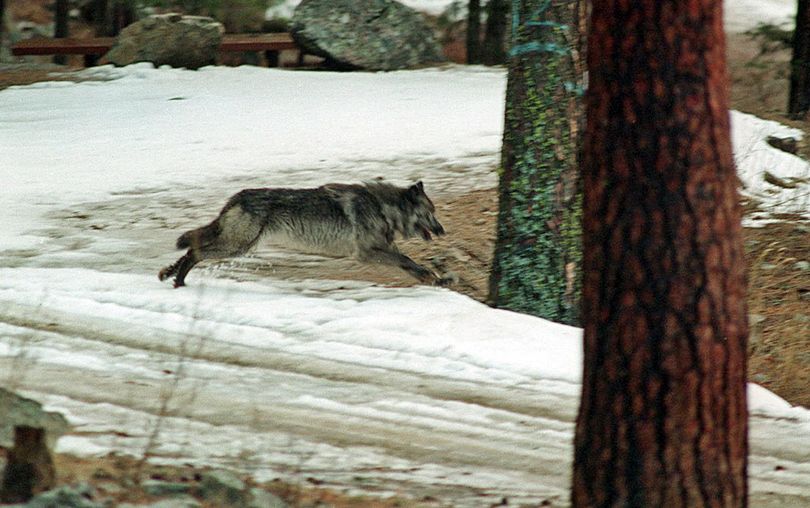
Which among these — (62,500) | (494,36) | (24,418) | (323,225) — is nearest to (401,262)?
(323,225)

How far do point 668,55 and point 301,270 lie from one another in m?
6.26

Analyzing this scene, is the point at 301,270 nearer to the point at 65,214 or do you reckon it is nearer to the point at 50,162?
the point at 65,214

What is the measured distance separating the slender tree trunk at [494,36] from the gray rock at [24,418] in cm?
2157

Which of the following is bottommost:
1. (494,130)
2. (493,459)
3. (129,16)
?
(493,459)

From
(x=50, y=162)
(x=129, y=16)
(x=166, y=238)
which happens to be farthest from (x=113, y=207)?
(x=129, y=16)

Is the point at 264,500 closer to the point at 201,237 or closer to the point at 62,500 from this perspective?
the point at 62,500

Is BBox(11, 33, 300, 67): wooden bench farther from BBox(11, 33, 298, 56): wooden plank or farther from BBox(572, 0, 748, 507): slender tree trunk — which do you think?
BBox(572, 0, 748, 507): slender tree trunk

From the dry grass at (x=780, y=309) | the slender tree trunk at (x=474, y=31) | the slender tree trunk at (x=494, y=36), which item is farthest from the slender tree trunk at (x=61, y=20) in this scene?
the dry grass at (x=780, y=309)

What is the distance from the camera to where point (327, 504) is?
5445 millimetres

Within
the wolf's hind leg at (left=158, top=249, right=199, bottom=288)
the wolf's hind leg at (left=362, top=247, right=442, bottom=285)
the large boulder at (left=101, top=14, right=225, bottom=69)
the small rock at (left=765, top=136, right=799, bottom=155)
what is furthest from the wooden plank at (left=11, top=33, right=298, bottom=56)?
the wolf's hind leg at (left=362, top=247, right=442, bottom=285)

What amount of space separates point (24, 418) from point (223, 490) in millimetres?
1001

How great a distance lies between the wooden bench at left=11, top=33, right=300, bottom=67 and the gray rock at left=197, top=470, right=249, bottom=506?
62.7ft

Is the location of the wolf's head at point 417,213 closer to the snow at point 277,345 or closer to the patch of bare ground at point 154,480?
the snow at point 277,345

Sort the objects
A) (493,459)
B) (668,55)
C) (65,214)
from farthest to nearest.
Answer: (65,214)
(493,459)
(668,55)
